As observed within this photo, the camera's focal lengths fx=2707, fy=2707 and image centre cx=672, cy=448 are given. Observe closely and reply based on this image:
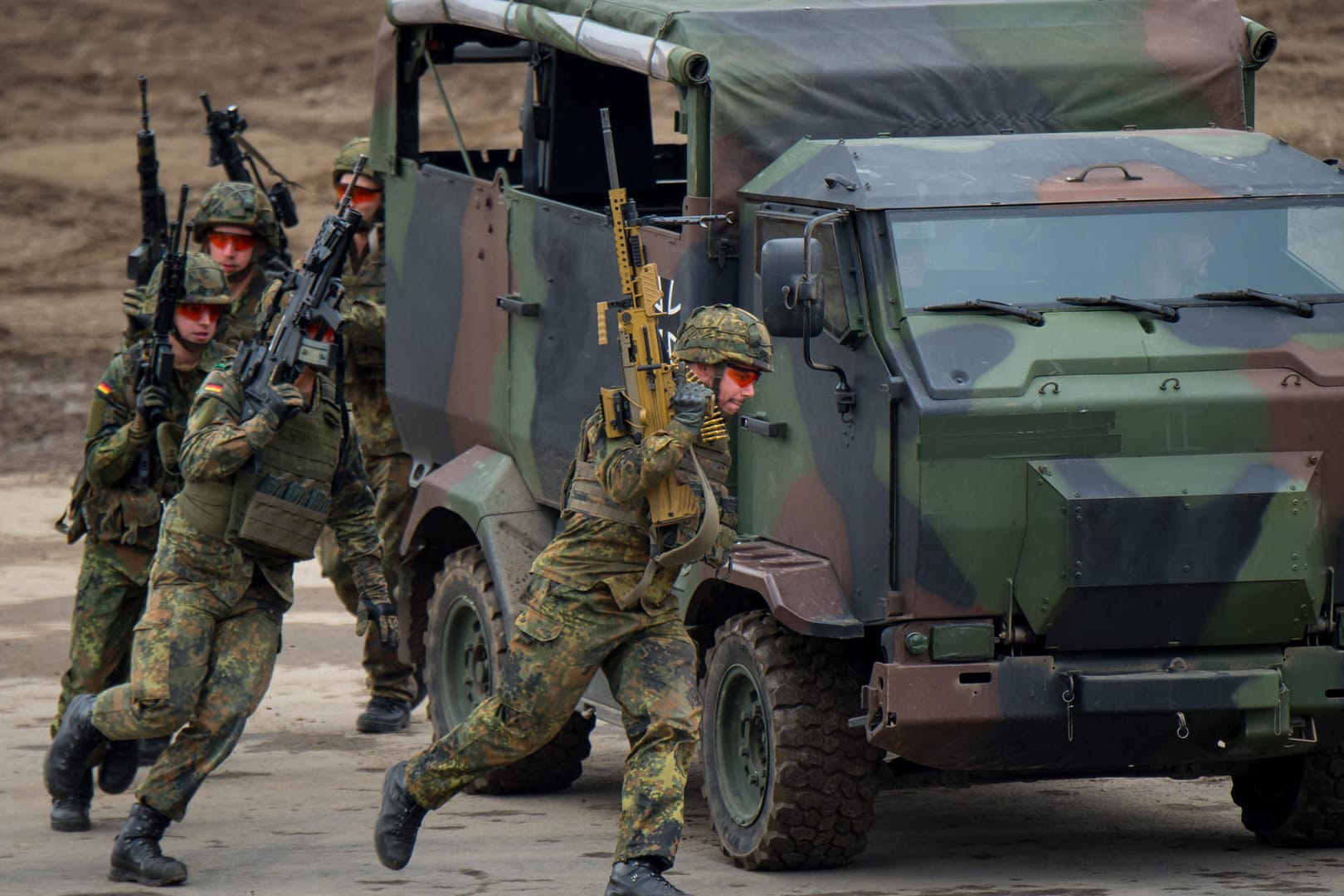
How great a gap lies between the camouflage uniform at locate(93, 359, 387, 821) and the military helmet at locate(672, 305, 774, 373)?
1.55 m

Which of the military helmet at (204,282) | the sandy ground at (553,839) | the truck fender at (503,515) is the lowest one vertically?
the sandy ground at (553,839)

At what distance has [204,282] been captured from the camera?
31.1 ft

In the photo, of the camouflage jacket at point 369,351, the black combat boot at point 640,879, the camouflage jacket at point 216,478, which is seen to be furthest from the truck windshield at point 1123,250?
the camouflage jacket at point 369,351

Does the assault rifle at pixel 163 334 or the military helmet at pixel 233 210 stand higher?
the military helmet at pixel 233 210

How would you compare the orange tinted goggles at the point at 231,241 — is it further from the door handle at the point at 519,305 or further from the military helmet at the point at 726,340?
the military helmet at the point at 726,340

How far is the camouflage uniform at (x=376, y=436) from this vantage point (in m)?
11.5

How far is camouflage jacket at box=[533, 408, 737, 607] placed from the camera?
7.68 m

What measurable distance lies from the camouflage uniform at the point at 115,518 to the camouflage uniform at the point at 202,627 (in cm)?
99

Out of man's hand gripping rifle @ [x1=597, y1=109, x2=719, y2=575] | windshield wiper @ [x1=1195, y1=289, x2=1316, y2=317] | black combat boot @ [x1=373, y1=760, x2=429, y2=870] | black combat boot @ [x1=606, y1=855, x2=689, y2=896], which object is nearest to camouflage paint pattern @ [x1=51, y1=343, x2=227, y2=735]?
black combat boot @ [x1=373, y1=760, x2=429, y2=870]

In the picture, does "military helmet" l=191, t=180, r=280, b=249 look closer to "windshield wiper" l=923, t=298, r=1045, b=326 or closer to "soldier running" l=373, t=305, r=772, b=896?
"soldier running" l=373, t=305, r=772, b=896

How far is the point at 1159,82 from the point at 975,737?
264 centimetres

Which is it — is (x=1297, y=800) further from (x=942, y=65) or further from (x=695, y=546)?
(x=942, y=65)

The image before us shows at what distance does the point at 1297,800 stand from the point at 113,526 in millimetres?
4253

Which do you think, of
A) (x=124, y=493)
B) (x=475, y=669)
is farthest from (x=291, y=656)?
(x=124, y=493)
